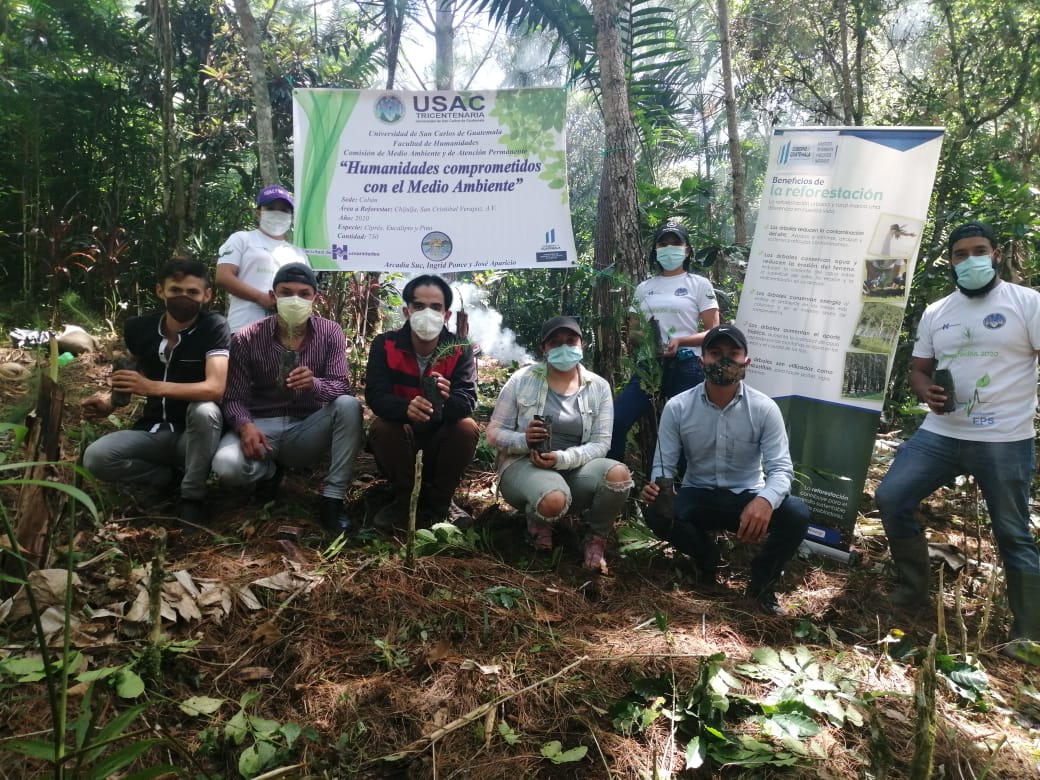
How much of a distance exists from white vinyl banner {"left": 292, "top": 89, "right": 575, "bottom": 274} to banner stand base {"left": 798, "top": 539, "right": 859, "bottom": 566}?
7.78 ft

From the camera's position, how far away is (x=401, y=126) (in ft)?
14.1

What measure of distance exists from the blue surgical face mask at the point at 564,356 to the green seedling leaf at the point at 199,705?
2216 millimetres

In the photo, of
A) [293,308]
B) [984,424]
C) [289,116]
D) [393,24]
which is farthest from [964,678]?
[289,116]

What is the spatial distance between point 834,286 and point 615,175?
1698mm

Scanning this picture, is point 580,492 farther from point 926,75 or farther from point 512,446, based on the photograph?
point 926,75

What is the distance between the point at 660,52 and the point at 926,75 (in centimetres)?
394

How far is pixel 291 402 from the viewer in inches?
145

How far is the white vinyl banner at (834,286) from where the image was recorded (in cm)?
388

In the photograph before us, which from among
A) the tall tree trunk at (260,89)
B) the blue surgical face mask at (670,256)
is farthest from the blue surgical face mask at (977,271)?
the tall tree trunk at (260,89)

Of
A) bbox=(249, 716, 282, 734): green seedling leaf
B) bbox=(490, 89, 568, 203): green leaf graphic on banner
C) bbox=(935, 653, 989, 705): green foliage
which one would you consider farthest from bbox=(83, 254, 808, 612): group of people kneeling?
bbox=(249, 716, 282, 734): green seedling leaf

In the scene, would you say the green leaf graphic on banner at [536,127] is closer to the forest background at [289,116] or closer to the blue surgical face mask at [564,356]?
the forest background at [289,116]

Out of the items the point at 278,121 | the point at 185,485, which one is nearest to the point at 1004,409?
the point at 185,485

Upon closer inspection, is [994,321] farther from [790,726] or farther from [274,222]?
[274,222]

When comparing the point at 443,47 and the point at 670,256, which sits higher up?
the point at 443,47
